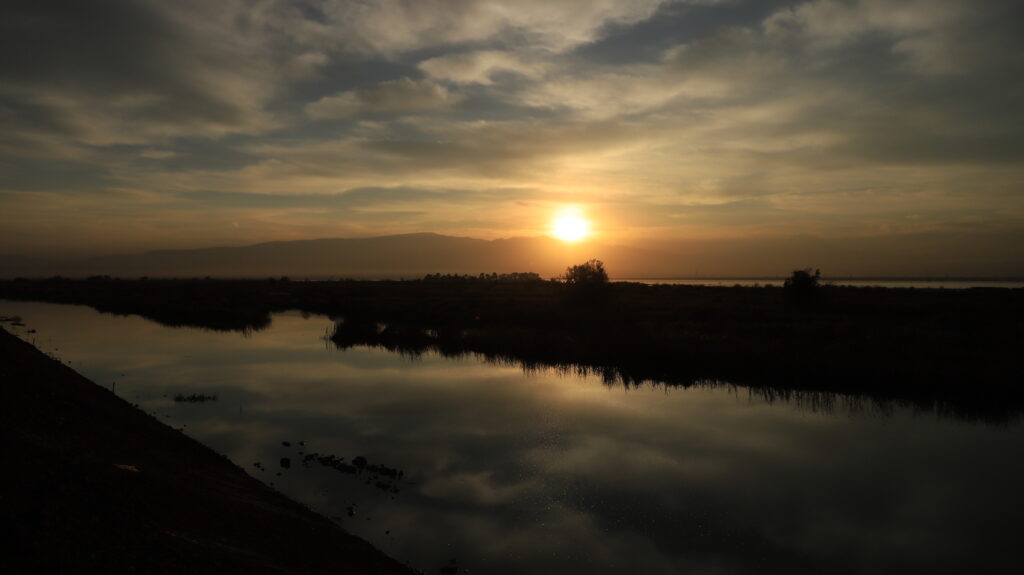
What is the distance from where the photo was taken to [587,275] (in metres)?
55.7

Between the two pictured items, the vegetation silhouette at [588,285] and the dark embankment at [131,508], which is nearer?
the dark embankment at [131,508]

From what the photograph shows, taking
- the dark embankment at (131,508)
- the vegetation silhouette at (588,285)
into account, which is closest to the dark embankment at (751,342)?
the vegetation silhouette at (588,285)

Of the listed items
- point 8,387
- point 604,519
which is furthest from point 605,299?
point 8,387

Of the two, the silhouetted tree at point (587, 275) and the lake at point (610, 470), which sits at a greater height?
the silhouetted tree at point (587, 275)

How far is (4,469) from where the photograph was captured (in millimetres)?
6957

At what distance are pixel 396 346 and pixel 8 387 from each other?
25307mm

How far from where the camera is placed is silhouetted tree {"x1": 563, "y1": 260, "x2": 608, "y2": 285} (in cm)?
5522

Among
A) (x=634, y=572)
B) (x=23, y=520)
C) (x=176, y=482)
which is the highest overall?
(x=23, y=520)

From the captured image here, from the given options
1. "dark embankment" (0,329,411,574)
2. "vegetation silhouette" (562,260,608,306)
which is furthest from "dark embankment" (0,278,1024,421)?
"dark embankment" (0,329,411,574)

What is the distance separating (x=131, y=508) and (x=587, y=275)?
50159 mm

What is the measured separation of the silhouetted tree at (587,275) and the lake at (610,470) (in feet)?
99.0

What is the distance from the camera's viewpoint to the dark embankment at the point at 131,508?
5.95 meters

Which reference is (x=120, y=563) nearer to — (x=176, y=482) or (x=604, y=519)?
(x=176, y=482)

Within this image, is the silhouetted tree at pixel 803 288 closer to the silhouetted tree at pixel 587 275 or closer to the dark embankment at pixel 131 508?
the silhouetted tree at pixel 587 275
